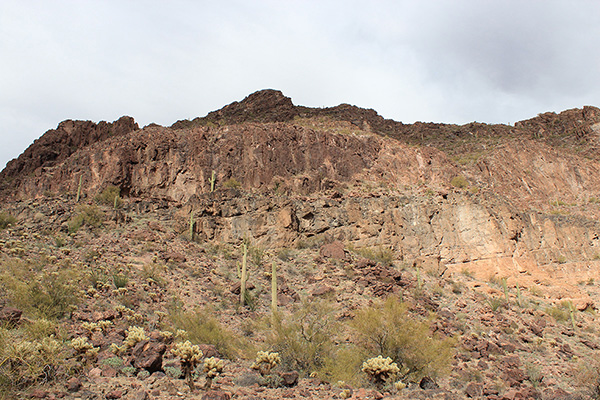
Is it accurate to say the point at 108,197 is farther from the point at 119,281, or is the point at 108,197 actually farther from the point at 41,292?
the point at 41,292

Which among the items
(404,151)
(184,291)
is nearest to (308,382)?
(184,291)

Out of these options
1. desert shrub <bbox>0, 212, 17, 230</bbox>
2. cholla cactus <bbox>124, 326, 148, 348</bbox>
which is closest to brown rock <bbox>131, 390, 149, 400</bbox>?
cholla cactus <bbox>124, 326, 148, 348</bbox>

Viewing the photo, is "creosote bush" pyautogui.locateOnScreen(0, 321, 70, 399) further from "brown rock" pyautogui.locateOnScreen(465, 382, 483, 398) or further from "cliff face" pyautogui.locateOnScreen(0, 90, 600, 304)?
"cliff face" pyautogui.locateOnScreen(0, 90, 600, 304)

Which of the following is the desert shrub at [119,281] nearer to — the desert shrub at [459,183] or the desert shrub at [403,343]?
the desert shrub at [403,343]

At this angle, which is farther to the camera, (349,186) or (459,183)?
(459,183)

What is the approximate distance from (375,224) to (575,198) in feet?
78.8

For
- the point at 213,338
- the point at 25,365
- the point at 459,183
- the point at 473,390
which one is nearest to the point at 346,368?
the point at 473,390

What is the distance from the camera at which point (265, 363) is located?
11.3 meters

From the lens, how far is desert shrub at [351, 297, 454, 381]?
1212cm

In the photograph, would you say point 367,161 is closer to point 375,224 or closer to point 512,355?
point 375,224

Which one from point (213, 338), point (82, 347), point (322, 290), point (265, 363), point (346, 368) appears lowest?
point (346, 368)

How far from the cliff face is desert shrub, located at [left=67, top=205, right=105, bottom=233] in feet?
16.5

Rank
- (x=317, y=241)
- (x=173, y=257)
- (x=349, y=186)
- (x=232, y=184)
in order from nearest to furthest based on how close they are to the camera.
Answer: (x=173, y=257), (x=317, y=241), (x=232, y=184), (x=349, y=186)

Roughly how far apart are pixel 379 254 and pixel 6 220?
2218 cm
